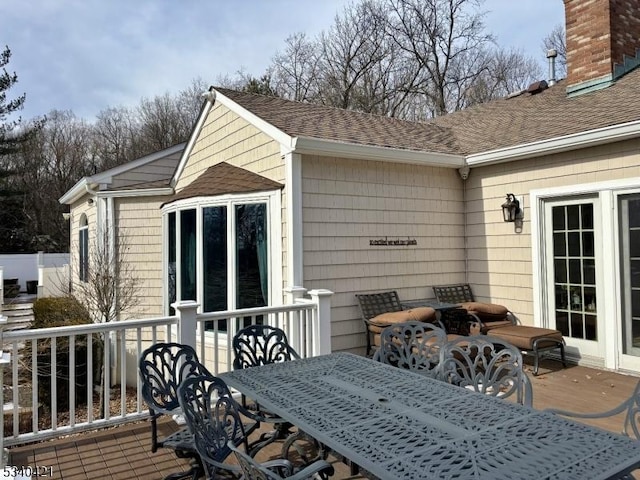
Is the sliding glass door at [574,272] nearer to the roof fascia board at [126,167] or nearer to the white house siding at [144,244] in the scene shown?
the white house siding at [144,244]

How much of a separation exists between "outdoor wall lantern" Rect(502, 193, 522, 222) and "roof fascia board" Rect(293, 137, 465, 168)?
0.85 meters

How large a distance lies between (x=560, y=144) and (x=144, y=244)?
24.2 ft

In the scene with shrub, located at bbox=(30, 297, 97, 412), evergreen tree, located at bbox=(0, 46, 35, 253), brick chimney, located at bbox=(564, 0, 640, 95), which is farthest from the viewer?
evergreen tree, located at bbox=(0, 46, 35, 253)

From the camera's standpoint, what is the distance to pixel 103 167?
23.9 metres

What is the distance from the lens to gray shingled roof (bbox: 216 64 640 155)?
570cm

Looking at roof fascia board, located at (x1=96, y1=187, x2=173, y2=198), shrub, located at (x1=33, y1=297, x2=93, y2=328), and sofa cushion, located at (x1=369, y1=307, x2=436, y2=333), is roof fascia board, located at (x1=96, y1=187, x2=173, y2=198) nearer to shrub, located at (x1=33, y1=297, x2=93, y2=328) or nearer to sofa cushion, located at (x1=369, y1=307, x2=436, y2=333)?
shrub, located at (x1=33, y1=297, x2=93, y2=328)

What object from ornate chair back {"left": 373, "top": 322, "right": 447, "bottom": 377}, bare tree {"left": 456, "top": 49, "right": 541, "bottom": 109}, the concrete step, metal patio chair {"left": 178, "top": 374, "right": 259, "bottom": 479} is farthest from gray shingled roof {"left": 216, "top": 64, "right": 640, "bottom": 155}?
bare tree {"left": 456, "top": 49, "right": 541, "bottom": 109}

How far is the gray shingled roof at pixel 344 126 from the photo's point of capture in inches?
235

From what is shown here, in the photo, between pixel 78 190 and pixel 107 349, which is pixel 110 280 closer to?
pixel 78 190

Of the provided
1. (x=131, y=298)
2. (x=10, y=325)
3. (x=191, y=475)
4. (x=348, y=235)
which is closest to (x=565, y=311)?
(x=348, y=235)

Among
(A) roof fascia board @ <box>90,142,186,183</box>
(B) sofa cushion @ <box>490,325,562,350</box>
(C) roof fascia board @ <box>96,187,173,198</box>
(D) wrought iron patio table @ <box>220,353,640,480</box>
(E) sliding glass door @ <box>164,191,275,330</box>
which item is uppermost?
(A) roof fascia board @ <box>90,142,186,183</box>

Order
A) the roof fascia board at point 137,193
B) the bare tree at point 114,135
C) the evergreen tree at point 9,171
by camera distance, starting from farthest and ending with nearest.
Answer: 1. the bare tree at point 114,135
2. the evergreen tree at point 9,171
3. the roof fascia board at point 137,193

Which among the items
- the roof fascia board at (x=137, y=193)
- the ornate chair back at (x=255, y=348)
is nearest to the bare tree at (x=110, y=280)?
the roof fascia board at (x=137, y=193)

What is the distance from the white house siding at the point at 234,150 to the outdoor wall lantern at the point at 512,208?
9.88ft
